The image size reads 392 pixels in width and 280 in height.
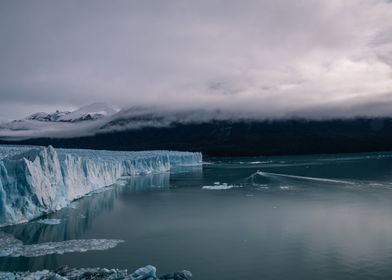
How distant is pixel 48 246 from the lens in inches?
748

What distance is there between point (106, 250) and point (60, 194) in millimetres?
13330

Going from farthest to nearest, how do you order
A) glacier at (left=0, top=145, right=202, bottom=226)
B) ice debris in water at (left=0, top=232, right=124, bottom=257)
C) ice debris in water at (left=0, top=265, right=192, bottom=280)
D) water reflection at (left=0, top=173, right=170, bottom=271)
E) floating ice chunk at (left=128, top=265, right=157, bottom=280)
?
1. glacier at (left=0, top=145, right=202, bottom=226)
2. ice debris in water at (left=0, top=232, right=124, bottom=257)
3. water reflection at (left=0, top=173, right=170, bottom=271)
4. ice debris in water at (left=0, top=265, right=192, bottom=280)
5. floating ice chunk at (left=128, top=265, right=157, bottom=280)

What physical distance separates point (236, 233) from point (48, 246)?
9.14 m

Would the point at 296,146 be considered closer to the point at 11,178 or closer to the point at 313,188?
the point at 313,188

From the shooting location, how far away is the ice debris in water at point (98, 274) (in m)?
13.5

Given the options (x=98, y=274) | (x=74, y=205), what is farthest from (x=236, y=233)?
(x=74, y=205)

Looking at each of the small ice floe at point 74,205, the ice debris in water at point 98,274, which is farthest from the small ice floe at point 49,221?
the ice debris in water at point 98,274

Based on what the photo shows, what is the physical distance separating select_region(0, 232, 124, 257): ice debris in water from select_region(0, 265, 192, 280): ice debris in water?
10.2ft

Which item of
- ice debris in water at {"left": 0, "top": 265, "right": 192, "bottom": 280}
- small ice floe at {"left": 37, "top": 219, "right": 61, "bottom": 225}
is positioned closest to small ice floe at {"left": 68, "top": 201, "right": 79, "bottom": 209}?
small ice floe at {"left": 37, "top": 219, "right": 61, "bottom": 225}

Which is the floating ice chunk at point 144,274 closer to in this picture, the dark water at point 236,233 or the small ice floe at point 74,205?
the dark water at point 236,233

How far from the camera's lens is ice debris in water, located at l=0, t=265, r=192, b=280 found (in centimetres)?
1349

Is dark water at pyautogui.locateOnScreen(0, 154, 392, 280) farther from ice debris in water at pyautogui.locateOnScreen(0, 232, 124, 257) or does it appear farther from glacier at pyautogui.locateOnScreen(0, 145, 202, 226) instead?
glacier at pyautogui.locateOnScreen(0, 145, 202, 226)

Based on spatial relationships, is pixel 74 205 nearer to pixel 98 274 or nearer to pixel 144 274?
pixel 98 274

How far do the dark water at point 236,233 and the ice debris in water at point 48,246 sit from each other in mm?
576
